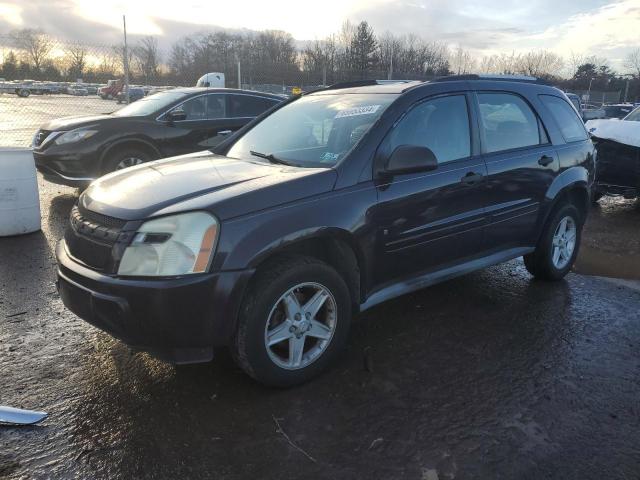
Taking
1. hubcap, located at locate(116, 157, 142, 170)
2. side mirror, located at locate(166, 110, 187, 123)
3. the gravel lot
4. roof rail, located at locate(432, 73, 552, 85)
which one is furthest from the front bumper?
the gravel lot

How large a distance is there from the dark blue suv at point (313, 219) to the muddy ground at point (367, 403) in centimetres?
34

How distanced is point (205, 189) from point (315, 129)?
1196 mm

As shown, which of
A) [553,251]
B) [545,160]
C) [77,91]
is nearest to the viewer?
[545,160]

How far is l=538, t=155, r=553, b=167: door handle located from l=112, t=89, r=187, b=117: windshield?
5618mm

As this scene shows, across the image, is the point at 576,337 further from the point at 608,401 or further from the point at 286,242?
the point at 286,242

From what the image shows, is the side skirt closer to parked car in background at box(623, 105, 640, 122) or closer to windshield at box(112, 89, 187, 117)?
windshield at box(112, 89, 187, 117)

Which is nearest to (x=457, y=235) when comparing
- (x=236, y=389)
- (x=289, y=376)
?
(x=289, y=376)

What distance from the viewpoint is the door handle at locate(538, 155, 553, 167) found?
443 centimetres

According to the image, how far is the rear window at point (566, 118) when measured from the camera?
4734 mm

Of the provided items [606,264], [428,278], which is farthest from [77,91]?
[428,278]

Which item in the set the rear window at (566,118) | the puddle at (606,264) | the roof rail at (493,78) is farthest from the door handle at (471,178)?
the puddle at (606,264)

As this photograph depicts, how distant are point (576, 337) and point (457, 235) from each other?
1164mm

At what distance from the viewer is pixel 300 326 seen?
2996mm

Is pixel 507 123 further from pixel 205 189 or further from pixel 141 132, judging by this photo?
pixel 141 132
